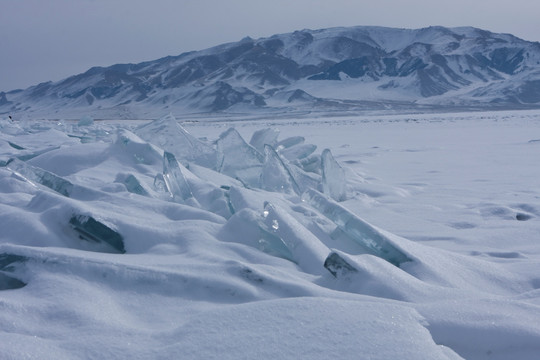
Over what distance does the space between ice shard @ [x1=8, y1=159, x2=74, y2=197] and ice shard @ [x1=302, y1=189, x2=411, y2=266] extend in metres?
1.29

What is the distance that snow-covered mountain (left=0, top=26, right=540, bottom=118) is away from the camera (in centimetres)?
6312

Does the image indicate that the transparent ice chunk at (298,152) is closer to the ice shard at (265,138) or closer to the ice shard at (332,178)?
the ice shard at (265,138)

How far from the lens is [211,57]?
8894cm

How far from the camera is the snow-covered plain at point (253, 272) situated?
126cm

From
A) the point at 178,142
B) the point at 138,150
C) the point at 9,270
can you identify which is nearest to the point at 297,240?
Result: the point at 9,270

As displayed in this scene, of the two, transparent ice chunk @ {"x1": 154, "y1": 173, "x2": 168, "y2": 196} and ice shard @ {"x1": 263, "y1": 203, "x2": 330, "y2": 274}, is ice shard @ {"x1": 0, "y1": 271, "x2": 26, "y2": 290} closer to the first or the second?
ice shard @ {"x1": 263, "y1": 203, "x2": 330, "y2": 274}

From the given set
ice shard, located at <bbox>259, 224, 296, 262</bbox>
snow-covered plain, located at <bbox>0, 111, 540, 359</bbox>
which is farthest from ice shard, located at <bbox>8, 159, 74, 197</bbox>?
ice shard, located at <bbox>259, 224, 296, 262</bbox>

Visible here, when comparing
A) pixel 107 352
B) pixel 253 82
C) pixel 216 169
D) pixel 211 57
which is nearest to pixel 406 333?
pixel 107 352

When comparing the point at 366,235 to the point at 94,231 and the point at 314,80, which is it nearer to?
the point at 94,231

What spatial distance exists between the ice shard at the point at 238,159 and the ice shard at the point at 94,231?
5.62 feet

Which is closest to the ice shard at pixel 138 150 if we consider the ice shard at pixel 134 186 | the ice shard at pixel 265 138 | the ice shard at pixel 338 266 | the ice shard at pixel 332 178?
the ice shard at pixel 134 186

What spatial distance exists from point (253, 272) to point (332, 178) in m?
1.93

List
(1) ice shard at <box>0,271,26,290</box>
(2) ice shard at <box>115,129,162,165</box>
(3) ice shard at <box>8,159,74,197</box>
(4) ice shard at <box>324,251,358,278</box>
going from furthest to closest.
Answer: (2) ice shard at <box>115,129,162,165</box> < (3) ice shard at <box>8,159,74,197</box> < (4) ice shard at <box>324,251,358,278</box> < (1) ice shard at <box>0,271,26,290</box>

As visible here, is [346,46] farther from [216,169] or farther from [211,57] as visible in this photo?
[216,169]
